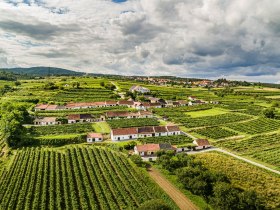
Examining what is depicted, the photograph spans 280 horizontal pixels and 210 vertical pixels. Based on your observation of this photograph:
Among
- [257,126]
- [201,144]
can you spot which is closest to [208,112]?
[257,126]

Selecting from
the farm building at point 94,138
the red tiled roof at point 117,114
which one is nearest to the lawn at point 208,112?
the red tiled roof at point 117,114

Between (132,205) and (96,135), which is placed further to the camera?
(96,135)

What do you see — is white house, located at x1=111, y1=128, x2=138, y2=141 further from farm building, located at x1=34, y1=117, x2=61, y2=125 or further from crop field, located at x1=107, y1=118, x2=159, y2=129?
farm building, located at x1=34, y1=117, x2=61, y2=125

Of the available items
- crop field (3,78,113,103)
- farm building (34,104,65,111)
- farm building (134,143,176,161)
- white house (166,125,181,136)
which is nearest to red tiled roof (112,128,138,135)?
white house (166,125,181,136)

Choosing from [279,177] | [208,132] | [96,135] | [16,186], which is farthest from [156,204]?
[208,132]

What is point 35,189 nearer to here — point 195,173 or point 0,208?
point 0,208
